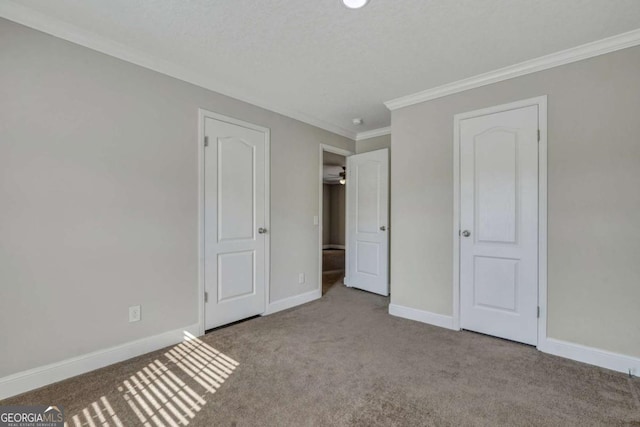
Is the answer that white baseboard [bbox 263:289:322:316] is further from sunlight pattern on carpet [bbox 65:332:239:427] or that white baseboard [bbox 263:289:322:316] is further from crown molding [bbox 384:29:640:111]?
crown molding [bbox 384:29:640:111]

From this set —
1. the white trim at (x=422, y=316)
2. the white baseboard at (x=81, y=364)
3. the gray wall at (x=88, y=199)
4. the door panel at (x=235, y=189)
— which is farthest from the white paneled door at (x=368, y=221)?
the white baseboard at (x=81, y=364)

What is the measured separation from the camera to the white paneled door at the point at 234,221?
292cm

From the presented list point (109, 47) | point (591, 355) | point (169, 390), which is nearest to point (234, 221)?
point (169, 390)

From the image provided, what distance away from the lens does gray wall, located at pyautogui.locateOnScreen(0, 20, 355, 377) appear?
75.3 inches

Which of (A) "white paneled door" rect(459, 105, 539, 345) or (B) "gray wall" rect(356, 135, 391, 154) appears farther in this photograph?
(B) "gray wall" rect(356, 135, 391, 154)

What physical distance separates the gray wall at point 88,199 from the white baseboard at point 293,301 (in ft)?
3.12

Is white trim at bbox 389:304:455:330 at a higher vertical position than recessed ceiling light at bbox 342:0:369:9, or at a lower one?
lower

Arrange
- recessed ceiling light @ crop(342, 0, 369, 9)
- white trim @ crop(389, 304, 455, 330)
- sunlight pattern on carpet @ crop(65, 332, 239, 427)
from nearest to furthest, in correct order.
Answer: sunlight pattern on carpet @ crop(65, 332, 239, 427) → recessed ceiling light @ crop(342, 0, 369, 9) → white trim @ crop(389, 304, 455, 330)

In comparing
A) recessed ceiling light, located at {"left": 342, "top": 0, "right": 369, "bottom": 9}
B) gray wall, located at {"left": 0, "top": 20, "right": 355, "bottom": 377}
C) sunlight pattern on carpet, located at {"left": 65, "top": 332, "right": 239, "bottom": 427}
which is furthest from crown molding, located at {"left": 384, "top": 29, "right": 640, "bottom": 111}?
sunlight pattern on carpet, located at {"left": 65, "top": 332, "right": 239, "bottom": 427}

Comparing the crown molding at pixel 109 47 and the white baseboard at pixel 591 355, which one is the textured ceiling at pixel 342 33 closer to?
the crown molding at pixel 109 47

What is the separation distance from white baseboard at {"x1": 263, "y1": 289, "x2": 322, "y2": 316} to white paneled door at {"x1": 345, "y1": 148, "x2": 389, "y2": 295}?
79 cm

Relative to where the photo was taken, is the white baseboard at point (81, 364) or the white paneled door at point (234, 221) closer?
the white baseboard at point (81, 364)

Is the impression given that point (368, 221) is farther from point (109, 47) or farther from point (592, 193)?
point (109, 47)

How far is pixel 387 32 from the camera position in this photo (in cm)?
213
